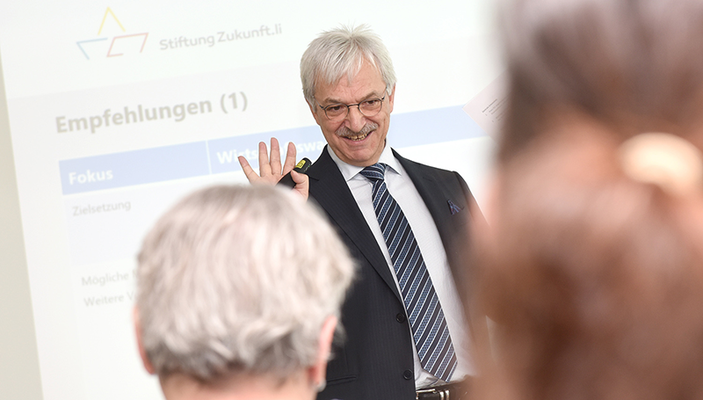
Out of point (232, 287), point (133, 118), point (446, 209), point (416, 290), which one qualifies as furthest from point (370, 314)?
point (133, 118)

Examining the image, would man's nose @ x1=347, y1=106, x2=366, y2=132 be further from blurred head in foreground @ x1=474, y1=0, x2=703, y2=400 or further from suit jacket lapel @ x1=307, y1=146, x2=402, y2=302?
blurred head in foreground @ x1=474, y1=0, x2=703, y2=400

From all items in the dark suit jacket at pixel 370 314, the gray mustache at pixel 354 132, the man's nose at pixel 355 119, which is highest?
the man's nose at pixel 355 119

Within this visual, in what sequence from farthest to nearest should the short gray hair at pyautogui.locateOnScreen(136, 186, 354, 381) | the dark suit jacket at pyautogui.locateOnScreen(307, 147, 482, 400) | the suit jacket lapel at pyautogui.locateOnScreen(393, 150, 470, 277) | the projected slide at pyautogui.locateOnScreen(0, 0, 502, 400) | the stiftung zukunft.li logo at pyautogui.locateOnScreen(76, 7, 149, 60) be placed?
the stiftung zukunft.li logo at pyautogui.locateOnScreen(76, 7, 149, 60) < the projected slide at pyautogui.locateOnScreen(0, 0, 502, 400) < the suit jacket lapel at pyautogui.locateOnScreen(393, 150, 470, 277) < the dark suit jacket at pyautogui.locateOnScreen(307, 147, 482, 400) < the short gray hair at pyautogui.locateOnScreen(136, 186, 354, 381)

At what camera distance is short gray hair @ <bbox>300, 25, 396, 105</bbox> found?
2.23 metres

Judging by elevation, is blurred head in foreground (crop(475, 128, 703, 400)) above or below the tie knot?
below

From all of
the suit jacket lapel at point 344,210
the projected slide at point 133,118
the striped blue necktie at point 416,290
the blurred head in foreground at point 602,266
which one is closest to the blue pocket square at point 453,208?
the striped blue necktie at point 416,290

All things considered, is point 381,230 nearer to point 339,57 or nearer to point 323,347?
point 339,57

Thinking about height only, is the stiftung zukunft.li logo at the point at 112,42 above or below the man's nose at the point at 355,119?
above

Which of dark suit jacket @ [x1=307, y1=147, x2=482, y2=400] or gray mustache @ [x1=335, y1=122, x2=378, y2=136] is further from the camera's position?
gray mustache @ [x1=335, y1=122, x2=378, y2=136]

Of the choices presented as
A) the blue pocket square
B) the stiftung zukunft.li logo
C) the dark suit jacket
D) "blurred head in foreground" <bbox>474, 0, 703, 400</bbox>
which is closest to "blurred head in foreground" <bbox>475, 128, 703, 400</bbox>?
"blurred head in foreground" <bbox>474, 0, 703, 400</bbox>

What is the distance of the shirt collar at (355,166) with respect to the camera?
Result: 229cm

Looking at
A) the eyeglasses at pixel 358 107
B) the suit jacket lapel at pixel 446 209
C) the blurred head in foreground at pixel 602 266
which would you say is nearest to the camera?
the blurred head in foreground at pixel 602 266

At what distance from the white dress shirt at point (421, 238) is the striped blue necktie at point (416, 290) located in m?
0.02

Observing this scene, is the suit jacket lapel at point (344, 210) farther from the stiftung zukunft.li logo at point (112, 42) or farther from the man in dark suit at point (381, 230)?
the stiftung zukunft.li logo at point (112, 42)
